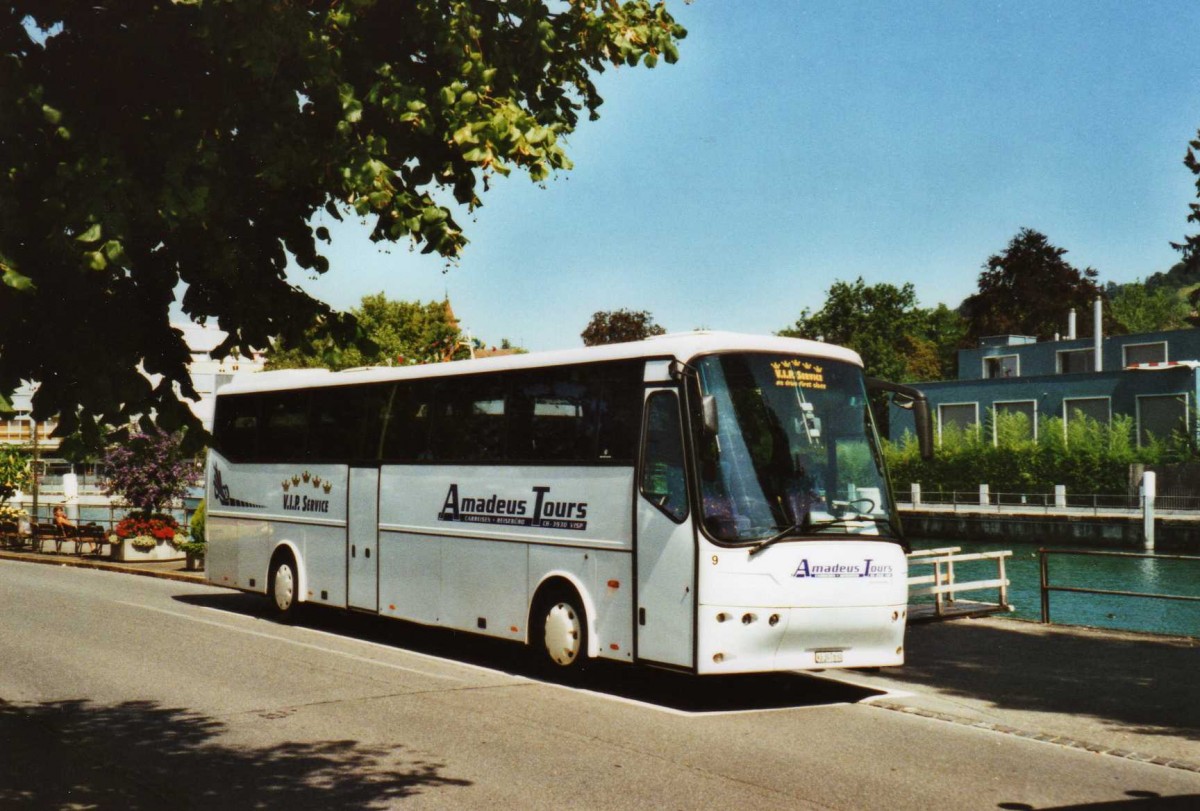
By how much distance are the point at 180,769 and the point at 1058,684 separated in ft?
27.7

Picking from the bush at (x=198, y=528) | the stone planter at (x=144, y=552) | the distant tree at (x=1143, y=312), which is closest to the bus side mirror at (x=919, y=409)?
the bush at (x=198, y=528)

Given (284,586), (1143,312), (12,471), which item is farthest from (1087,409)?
(1143,312)

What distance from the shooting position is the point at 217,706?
10805 millimetres

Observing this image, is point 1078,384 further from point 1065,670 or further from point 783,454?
point 783,454

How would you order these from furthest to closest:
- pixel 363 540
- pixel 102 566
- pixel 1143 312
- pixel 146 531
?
pixel 1143 312
pixel 146 531
pixel 102 566
pixel 363 540

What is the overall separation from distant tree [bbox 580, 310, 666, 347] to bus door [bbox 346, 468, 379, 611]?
2145 inches

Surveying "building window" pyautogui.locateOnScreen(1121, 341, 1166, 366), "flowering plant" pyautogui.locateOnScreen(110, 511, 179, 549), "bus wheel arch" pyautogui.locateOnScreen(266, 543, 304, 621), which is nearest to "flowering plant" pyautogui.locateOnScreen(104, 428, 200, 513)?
"flowering plant" pyautogui.locateOnScreen(110, 511, 179, 549)

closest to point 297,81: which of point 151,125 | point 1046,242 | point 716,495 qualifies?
point 151,125

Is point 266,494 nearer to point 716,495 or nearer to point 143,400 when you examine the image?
point 716,495

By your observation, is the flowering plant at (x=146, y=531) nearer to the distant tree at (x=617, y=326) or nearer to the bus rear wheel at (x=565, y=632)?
the bus rear wheel at (x=565, y=632)

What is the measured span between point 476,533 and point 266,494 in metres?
5.65

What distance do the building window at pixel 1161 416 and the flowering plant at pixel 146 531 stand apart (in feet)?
150

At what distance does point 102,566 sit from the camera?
91.3ft

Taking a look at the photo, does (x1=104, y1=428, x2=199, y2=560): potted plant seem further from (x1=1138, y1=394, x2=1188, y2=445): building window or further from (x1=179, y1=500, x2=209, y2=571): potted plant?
(x1=1138, y1=394, x2=1188, y2=445): building window
